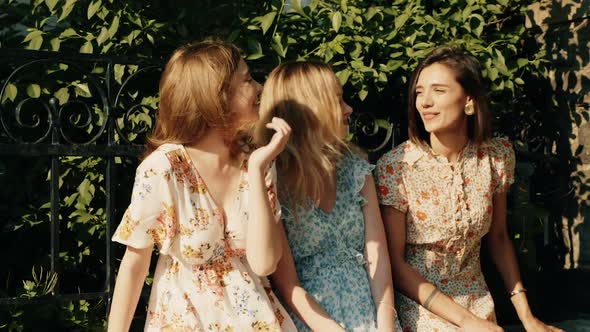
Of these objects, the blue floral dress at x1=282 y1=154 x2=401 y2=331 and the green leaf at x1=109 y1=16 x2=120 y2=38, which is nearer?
the blue floral dress at x1=282 y1=154 x2=401 y2=331

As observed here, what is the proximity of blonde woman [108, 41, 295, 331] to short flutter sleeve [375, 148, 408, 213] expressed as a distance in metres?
0.68

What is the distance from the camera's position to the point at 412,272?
3.06 m

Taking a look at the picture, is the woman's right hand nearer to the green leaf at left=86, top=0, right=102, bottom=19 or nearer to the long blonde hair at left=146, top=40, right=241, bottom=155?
the long blonde hair at left=146, top=40, right=241, bottom=155

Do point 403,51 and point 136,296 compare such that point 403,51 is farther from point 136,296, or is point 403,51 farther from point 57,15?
point 136,296

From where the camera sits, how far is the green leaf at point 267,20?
3.44 meters

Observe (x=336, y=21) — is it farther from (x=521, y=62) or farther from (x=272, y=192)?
(x=272, y=192)

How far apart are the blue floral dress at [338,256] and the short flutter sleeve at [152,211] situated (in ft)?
1.57

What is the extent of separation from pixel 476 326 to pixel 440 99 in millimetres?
834

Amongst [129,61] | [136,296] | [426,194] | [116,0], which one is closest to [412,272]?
[426,194]

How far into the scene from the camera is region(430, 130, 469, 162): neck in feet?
10.5

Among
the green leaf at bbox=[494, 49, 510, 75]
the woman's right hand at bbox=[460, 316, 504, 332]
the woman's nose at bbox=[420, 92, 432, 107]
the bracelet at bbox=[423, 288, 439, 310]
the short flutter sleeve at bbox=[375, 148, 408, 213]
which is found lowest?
the woman's right hand at bbox=[460, 316, 504, 332]

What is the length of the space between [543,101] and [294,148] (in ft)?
6.50

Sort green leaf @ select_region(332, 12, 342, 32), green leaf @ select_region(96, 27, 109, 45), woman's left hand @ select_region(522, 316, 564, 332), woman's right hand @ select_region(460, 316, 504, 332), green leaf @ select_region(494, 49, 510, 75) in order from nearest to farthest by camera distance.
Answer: woman's right hand @ select_region(460, 316, 504, 332) < woman's left hand @ select_region(522, 316, 564, 332) < green leaf @ select_region(96, 27, 109, 45) < green leaf @ select_region(332, 12, 342, 32) < green leaf @ select_region(494, 49, 510, 75)

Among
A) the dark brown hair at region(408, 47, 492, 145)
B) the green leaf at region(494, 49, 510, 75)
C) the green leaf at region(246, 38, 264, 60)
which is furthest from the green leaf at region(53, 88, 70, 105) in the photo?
the green leaf at region(494, 49, 510, 75)
